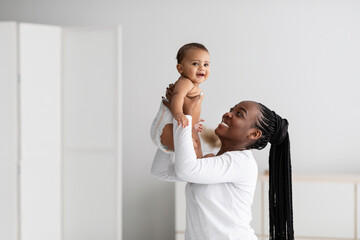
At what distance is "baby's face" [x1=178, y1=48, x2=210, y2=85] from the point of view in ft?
5.66

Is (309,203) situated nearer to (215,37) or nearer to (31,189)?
(215,37)

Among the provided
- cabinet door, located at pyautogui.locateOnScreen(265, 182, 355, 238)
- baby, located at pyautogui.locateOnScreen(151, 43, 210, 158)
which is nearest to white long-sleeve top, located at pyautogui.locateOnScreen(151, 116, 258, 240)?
baby, located at pyautogui.locateOnScreen(151, 43, 210, 158)

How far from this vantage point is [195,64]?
173 centimetres

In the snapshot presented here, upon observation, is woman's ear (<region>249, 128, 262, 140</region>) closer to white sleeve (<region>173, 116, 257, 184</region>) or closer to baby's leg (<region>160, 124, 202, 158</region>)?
white sleeve (<region>173, 116, 257, 184</region>)

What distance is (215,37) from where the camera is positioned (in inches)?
155

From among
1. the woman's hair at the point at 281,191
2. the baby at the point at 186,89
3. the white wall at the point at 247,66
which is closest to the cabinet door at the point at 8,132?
the white wall at the point at 247,66

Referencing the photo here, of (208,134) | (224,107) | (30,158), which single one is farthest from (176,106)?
(224,107)

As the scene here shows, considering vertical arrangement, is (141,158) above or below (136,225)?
above

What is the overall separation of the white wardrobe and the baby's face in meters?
1.71

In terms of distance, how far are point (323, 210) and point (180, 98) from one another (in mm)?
2117

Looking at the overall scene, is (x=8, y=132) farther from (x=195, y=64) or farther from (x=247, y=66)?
(x=195, y=64)

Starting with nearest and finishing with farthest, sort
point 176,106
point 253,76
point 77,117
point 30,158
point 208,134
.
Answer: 1. point 176,106
2. point 208,134
3. point 30,158
4. point 77,117
5. point 253,76

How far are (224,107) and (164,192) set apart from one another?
0.81 m

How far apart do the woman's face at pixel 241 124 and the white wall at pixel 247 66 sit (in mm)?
2131
